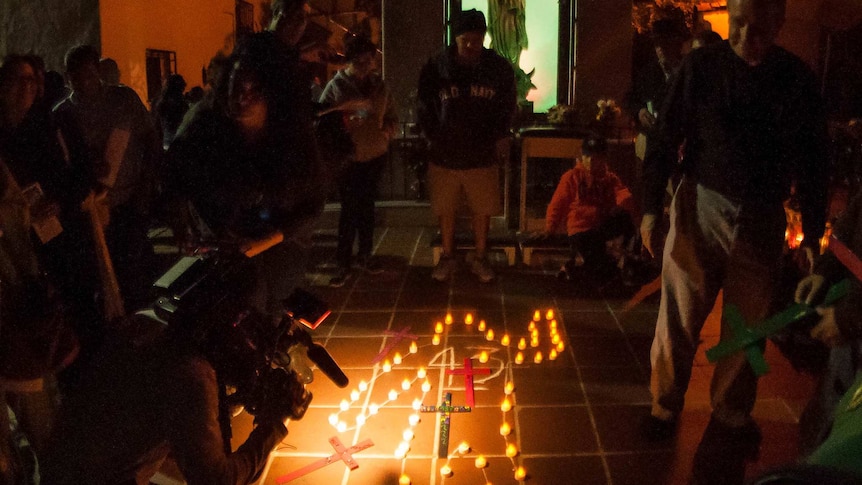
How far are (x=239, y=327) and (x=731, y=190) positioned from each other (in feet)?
8.06

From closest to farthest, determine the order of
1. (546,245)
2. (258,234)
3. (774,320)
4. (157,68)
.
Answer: (774,320)
(258,234)
(546,245)
(157,68)

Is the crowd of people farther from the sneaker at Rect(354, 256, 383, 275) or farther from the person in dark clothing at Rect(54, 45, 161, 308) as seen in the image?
the sneaker at Rect(354, 256, 383, 275)

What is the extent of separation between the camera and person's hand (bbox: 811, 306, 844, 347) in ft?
9.29

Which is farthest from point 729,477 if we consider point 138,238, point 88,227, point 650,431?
point 138,238

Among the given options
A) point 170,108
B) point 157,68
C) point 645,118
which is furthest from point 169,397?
point 157,68

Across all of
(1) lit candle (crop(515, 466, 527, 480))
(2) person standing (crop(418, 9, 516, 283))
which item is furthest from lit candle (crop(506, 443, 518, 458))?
(2) person standing (crop(418, 9, 516, 283))

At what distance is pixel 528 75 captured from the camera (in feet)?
34.2

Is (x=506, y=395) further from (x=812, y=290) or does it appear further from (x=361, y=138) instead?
(x=361, y=138)

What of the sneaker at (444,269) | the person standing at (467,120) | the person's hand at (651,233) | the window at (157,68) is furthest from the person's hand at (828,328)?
the window at (157,68)

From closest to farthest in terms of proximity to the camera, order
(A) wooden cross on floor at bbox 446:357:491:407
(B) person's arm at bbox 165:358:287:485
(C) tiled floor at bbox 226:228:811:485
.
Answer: (B) person's arm at bbox 165:358:287:485
(C) tiled floor at bbox 226:228:811:485
(A) wooden cross on floor at bbox 446:357:491:407

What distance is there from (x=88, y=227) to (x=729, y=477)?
148 inches

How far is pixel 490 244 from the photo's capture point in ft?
27.1

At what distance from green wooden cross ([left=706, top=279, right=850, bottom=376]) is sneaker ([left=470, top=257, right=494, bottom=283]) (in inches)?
158

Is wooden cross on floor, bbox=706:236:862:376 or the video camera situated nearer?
the video camera
